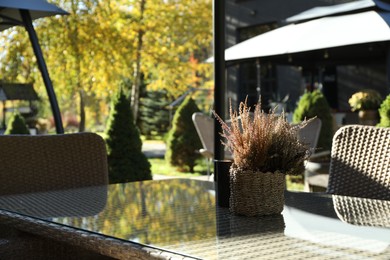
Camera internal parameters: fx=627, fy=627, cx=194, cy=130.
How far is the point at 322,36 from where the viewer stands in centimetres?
647

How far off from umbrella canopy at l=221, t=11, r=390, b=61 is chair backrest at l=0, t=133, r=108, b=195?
3872 millimetres

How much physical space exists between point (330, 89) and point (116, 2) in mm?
4235

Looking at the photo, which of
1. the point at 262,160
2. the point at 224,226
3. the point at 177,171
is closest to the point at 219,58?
the point at 262,160

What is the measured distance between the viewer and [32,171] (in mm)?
2285

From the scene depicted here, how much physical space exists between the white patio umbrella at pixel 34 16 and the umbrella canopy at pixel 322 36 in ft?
8.49

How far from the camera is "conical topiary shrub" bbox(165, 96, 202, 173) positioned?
880 cm

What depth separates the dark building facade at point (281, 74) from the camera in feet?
37.2

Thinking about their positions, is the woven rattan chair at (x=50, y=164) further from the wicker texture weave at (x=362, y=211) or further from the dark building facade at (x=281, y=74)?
the dark building facade at (x=281, y=74)

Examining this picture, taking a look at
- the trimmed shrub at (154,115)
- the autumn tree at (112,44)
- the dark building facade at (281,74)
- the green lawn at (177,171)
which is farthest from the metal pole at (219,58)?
the trimmed shrub at (154,115)

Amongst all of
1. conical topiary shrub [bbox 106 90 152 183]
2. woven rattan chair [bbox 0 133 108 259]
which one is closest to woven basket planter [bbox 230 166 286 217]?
woven rattan chair [bbox 0 133 108 259]

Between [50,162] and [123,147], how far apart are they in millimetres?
3901

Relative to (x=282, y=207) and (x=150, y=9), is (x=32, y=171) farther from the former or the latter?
(x=150, y=9)

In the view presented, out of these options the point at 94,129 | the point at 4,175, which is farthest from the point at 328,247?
the point at 94,129

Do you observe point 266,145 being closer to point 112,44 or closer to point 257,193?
point 257,193
